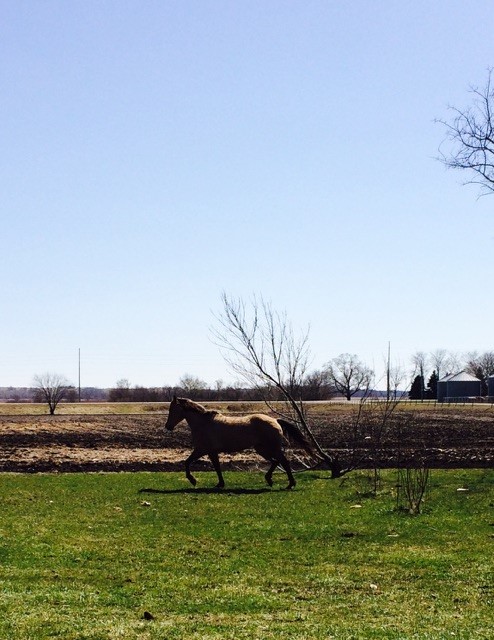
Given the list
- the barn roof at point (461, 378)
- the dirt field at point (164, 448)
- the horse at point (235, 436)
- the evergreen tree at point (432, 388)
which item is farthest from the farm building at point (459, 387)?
the horse at point (235, 436)

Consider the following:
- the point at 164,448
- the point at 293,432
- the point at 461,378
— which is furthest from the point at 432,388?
the point at 293,432

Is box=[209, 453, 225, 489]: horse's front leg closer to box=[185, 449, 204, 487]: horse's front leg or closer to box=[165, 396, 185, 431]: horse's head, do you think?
box=[185, 449, 204, 487]: horse's front leg

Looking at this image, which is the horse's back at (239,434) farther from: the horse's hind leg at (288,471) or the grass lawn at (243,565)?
the grass lawn at (243,565)

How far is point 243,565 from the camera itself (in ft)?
37.2

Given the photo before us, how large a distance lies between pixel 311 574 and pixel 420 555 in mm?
2040

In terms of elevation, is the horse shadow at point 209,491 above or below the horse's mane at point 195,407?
below

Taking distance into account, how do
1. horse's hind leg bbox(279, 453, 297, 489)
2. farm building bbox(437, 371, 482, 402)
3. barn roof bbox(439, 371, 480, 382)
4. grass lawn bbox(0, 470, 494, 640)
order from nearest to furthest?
grass lawn bbox(0, 470, 494, 640) < horse's hind leg bbox(279, 453, 297, 489) < farm building bbox(437, 371, 482, 402) < barn roof bbox(439, 371, 480, 382)

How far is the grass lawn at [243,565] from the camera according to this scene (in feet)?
26.7

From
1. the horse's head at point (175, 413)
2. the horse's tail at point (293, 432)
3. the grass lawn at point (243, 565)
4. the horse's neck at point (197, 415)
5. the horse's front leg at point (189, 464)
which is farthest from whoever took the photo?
the horse's tail at point (293, 432)

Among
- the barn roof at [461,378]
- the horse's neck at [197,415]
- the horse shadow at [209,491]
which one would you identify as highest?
the barn roof at [461,378]

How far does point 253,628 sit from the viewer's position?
26.0 feet

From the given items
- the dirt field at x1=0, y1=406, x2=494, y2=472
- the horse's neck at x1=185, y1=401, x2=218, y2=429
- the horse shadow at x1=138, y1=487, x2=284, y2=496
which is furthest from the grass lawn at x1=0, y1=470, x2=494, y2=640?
the dirt field at x1=0, y1=406, x2=494, y2=472

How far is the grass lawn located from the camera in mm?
8148

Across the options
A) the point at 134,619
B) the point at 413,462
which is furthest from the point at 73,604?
the point at 413,462
